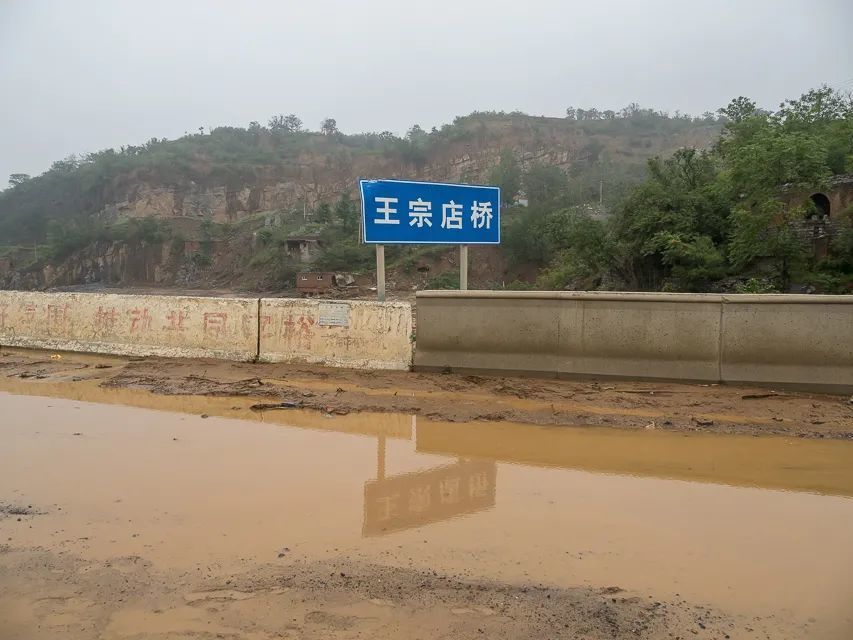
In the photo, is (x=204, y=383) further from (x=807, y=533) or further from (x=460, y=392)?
(x=807, y=533)

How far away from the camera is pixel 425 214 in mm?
11117

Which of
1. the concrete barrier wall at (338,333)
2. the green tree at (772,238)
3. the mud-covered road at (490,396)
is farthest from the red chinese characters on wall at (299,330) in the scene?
the green tree at (772,238)

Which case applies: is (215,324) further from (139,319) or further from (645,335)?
(645,335)

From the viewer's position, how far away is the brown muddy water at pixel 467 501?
12.0ft

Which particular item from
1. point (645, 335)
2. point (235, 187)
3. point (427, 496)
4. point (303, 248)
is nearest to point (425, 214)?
point (645, 335)

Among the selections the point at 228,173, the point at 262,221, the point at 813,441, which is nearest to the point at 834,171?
the point at 813,441

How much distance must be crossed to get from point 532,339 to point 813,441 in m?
3.79

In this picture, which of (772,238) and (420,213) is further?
(772,238)

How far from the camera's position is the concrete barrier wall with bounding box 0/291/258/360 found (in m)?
10.5

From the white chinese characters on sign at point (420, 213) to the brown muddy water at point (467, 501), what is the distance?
4905 mm

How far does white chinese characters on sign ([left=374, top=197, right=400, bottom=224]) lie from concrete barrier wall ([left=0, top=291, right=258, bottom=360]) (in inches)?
103

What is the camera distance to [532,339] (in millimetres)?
9133

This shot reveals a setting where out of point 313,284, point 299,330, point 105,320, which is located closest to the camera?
point 299,330

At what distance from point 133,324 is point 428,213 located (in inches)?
223
